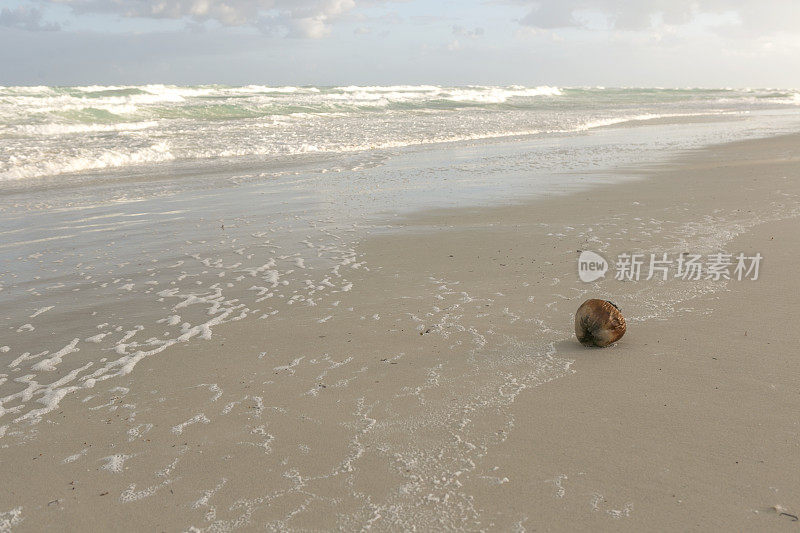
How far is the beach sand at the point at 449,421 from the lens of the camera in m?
2.76

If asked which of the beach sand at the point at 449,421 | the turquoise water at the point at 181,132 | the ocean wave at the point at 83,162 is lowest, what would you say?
the beach sand at the point at 449,421

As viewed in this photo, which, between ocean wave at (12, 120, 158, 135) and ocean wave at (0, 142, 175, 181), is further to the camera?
ocean wave at (12, 120, 158, 135)

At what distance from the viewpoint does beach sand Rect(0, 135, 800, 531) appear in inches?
109

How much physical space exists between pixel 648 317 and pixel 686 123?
1036 inches

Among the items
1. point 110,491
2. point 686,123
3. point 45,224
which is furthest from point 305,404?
point 686,123

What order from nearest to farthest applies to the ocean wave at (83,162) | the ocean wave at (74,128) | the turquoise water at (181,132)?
the ocean wave at (83,162), the turquoise water at (181,132), the ocean wave at (74,128)

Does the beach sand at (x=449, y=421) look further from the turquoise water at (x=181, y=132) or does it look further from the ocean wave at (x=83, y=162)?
the turquoise water at (x=181, y=132)

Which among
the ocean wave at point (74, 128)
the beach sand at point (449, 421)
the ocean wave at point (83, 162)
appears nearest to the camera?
the beach sand at point (449, 421)

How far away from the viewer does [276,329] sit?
199 inches

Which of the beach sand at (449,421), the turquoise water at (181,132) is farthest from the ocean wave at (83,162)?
the beach sand at (449,421)

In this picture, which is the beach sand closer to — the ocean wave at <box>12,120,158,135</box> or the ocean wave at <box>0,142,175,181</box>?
the ocean wave at <box>0,142,175,181</box>

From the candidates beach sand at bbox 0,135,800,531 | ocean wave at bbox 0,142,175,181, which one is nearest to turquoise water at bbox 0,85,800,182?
ocean wave at bbox 0,142,175,181

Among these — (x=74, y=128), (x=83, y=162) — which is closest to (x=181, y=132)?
(x=74, y=128)

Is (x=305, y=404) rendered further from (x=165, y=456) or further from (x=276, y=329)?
(x=276, y=329)
